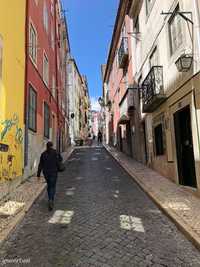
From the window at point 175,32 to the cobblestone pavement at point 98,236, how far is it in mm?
5197

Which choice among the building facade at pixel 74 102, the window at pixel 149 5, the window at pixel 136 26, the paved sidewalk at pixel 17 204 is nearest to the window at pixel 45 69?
the window at pixel 136 26

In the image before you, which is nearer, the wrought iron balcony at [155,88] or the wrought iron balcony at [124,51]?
the wrought iron balcony at [155,88]

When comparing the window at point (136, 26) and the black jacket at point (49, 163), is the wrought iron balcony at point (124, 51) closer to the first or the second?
the window at point (136, 26)

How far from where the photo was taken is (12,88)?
30.5 feet

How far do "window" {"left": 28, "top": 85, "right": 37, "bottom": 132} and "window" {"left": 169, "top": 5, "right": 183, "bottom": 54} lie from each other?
6.05 m

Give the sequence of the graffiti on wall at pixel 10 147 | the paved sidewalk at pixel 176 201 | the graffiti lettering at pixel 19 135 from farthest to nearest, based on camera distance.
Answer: the graffiti lettering at pixel 19 135 < the graffiti on wall at pixel 10 147 < the paved sidewalk at pixel 176 201

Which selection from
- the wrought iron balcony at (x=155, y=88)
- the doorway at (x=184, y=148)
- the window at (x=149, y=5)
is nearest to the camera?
the doorway at (x=184, y=148)

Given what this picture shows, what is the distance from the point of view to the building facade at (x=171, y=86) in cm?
815

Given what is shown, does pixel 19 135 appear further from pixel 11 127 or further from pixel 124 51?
pixel 124 51

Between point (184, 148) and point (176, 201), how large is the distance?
2.59m

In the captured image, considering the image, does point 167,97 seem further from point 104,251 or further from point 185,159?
point 104,251

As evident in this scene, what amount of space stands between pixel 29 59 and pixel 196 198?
8.50m

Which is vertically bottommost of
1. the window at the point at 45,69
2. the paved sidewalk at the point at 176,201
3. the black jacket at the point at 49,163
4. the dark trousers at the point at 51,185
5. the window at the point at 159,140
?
the paved sidewalk at the point at 176,201

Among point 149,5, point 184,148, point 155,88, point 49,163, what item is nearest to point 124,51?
point 149,5
